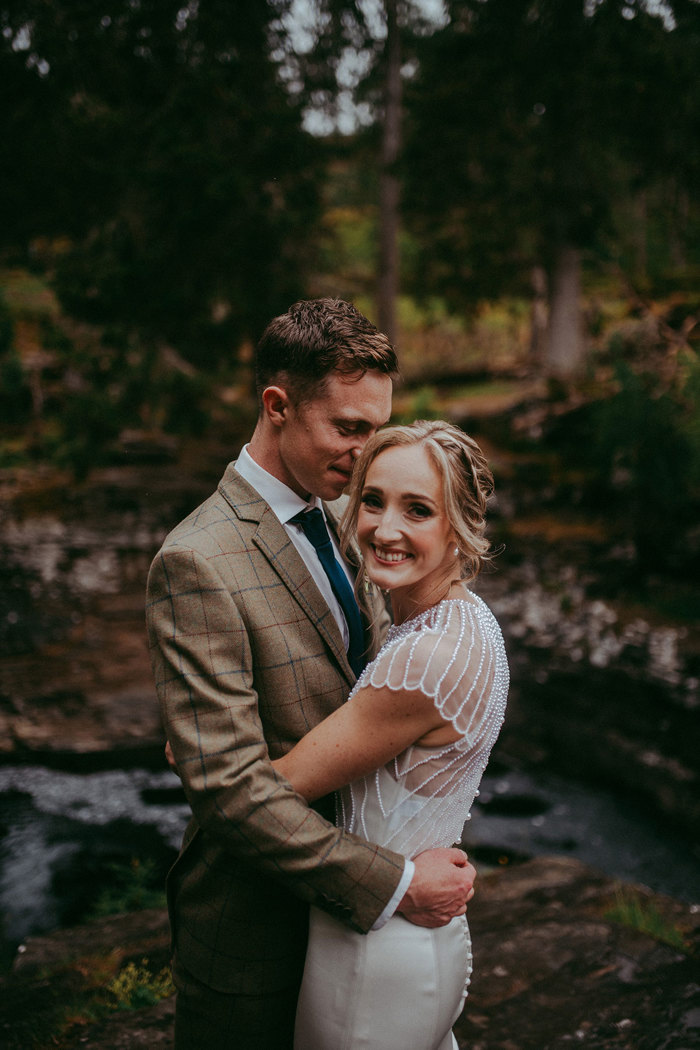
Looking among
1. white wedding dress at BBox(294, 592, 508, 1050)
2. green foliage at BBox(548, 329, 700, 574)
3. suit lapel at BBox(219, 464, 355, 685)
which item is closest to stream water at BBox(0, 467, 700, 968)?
green foliage at BBox(548, 329, 700, 574)

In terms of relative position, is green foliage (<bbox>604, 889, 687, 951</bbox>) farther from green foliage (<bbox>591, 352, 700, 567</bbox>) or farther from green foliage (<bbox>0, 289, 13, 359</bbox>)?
green foliage (<bbox>0, 289, 13, 359</bbox>)

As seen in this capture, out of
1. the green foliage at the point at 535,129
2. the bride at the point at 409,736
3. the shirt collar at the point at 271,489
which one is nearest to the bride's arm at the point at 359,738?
the bride at the point at 409,736

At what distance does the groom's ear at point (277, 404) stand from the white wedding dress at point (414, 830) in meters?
0.62

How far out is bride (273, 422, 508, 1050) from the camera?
161cm

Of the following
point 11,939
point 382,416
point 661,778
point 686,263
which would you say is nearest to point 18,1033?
point 11,939

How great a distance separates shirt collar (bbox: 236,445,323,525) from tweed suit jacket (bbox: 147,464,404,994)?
0.03 meters

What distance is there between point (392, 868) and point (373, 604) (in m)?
0.73

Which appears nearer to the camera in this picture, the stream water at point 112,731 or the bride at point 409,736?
the bride at point 409,736

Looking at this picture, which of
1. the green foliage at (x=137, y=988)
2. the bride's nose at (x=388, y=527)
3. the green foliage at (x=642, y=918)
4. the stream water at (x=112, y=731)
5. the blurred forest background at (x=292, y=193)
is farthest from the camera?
the blurred forest background at (x=292, y=193)

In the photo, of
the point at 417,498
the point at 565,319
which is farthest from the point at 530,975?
the point at 565,319

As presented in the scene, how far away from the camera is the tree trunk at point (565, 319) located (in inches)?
Result: 453

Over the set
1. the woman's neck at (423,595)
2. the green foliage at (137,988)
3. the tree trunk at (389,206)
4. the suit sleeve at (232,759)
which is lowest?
the green foliage at (137,988)

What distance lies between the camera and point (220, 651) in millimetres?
1596

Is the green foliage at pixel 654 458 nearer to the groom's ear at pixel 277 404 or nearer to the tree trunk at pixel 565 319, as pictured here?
the tree trunk at pixel 565 319
